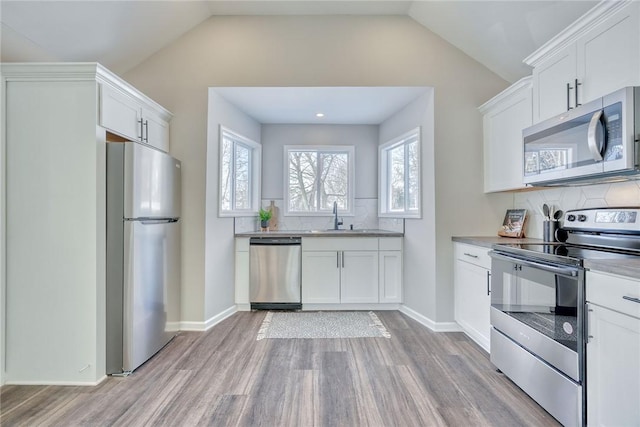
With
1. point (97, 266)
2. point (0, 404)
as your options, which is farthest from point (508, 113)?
point (0, 404)

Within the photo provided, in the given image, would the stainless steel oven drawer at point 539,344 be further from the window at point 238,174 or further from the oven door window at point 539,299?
the window at point 238,174

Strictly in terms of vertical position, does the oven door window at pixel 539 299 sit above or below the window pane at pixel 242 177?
below

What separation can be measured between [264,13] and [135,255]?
2.54 m

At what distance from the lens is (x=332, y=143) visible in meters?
4.50

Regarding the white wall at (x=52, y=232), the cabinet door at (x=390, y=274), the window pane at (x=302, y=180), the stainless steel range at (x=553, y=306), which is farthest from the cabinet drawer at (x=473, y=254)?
the white wall at (x=52, y=232)

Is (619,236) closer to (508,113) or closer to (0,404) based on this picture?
(508,113)

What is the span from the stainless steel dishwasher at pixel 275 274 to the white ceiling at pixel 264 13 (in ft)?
5.39

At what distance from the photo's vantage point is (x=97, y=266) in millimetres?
2170

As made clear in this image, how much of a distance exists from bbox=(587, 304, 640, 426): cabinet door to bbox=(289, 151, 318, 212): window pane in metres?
3.40

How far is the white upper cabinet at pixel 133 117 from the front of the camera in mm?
2246

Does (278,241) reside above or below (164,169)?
below

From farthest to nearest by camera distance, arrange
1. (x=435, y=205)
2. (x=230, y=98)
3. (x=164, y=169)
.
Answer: (x=230, y=98) < (x=435, y=205) < (x=164, y=169)

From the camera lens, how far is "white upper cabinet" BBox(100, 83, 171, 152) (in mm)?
2246

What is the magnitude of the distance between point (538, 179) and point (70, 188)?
124 inches
